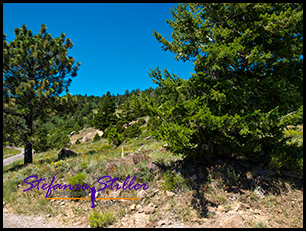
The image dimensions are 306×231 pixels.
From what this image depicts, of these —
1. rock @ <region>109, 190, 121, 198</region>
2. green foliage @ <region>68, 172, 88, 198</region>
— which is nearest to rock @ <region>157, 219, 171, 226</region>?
rock @ <region>109, 190, 121, 198</region>

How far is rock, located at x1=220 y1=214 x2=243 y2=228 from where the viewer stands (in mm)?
4293

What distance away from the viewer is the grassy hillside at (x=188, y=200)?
4.70 metres

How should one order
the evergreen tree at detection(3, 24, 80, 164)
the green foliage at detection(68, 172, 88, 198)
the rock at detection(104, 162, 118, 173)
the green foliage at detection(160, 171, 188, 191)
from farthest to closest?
the evergreen tree at detection(3, 24, 80, 164)
the rock at detection(104, 162, 118, 173)
the green foliage at detection(68, 172, 88, 198)
the green foliage at detection(160, 171, 188, 191)

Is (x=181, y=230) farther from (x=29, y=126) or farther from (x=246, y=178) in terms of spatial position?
(x=29, y=126)

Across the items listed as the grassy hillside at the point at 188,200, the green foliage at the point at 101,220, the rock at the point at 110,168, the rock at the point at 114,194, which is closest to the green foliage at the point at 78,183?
the grassy hillside at the point at 188,200

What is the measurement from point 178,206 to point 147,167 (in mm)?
2147

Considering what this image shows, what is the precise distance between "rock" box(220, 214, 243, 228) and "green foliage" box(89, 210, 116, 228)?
309 cm

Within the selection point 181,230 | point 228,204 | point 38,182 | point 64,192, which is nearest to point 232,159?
point 228,204

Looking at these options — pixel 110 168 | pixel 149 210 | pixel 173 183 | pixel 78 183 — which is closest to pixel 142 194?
pixel 149 210

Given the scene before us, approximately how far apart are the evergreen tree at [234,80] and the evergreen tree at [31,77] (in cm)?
827

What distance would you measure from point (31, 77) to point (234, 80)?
499 inches

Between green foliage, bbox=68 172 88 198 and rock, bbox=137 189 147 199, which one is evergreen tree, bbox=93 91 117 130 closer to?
green foliage, bbox=68 172 88 198

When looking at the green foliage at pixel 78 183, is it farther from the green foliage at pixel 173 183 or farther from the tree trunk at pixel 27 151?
the tree trunk at pixel 27 151

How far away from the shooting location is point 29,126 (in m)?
11.5
